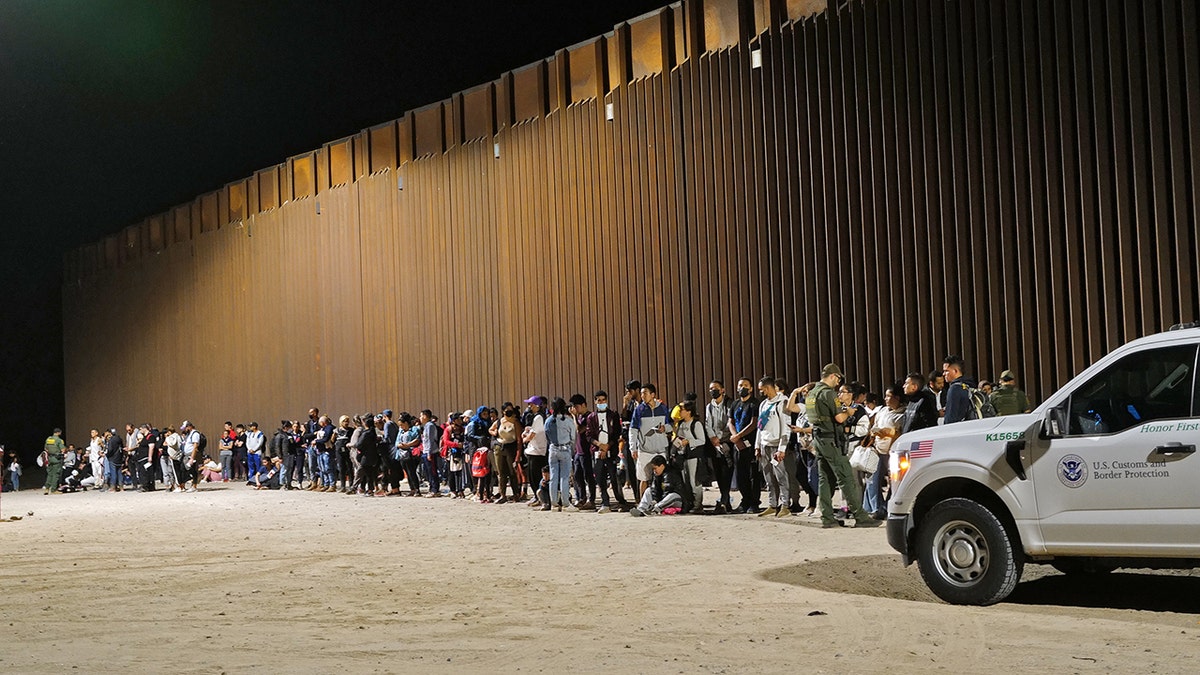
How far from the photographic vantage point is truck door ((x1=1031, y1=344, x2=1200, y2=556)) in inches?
314

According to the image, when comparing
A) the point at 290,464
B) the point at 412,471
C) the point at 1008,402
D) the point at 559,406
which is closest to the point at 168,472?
the point at 290,464

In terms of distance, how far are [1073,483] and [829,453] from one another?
5980mm

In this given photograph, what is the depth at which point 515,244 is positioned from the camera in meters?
29.1

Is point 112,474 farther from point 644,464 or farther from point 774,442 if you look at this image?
point 774,442

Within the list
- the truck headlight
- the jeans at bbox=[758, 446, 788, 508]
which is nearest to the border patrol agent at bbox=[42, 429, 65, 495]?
the jeans at bbox=[758, 446, 788, 508]

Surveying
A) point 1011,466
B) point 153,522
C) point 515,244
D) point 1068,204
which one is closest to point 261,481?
point 515,244

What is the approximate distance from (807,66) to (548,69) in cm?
884

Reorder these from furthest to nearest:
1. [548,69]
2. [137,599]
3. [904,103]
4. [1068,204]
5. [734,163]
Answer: [548,69], [734,163], [904,103], [1068,204], [137,599]

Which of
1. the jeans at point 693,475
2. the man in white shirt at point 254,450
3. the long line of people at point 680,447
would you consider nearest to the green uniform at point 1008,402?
the long line of people at point 680,447

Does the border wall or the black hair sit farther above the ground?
the border wall

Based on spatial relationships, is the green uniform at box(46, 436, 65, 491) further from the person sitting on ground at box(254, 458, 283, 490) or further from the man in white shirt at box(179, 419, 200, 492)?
the person sitting on ground at box(254, 458, 283, 490)

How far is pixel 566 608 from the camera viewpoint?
927cm

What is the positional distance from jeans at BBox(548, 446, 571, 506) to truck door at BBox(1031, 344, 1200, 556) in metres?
10.9

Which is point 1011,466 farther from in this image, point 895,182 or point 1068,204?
point 895,182
